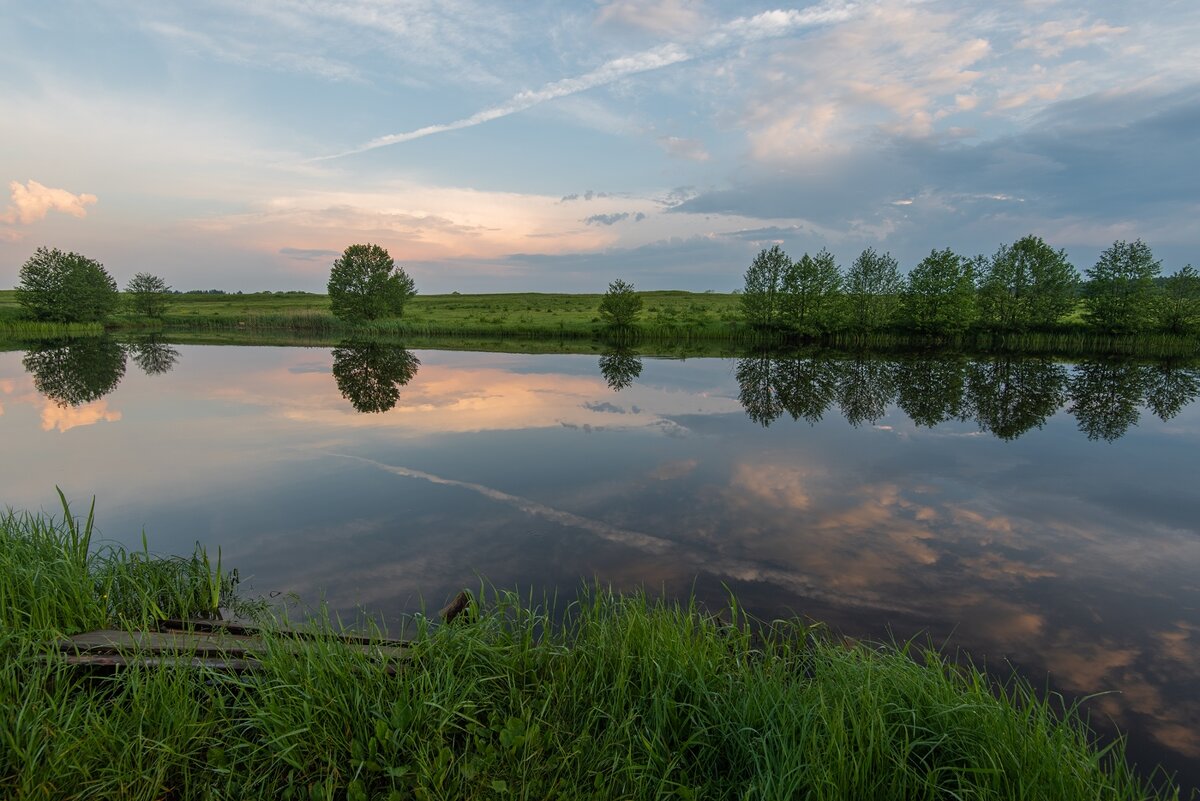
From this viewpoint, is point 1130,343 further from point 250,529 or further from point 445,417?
point 250,529

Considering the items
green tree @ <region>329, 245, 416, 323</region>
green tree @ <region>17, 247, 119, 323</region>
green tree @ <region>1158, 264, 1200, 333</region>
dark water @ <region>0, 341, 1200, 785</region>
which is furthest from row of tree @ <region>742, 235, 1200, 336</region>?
green tree @ <region>17, 247, 119, 323</region>

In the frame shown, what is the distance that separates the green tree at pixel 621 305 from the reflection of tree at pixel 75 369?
138ft

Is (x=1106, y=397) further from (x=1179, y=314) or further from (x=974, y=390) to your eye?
(x=1179, y=314)

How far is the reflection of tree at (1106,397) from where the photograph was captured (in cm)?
2150

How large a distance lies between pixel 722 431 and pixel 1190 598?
40.9ft

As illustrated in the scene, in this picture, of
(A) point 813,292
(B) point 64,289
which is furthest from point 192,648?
(B) point 64,289

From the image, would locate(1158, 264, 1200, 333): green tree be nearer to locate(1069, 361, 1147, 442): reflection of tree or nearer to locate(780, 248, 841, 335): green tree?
locate(1069, 361, 1147, 442): reflection of tree

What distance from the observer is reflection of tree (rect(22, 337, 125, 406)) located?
25756mm

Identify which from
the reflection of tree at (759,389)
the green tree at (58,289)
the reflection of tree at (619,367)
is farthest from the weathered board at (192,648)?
the green tree at (58,289)

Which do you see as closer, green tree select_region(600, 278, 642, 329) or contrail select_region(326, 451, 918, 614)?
contrail select_region(326, 451, 918, 614)

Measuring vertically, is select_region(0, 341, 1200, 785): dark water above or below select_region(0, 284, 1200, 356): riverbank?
below

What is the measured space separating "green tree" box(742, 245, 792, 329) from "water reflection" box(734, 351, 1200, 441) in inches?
711

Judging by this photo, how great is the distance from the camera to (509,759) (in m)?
4.16

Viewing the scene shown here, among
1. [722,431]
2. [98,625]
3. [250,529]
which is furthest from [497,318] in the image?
[98,625]
